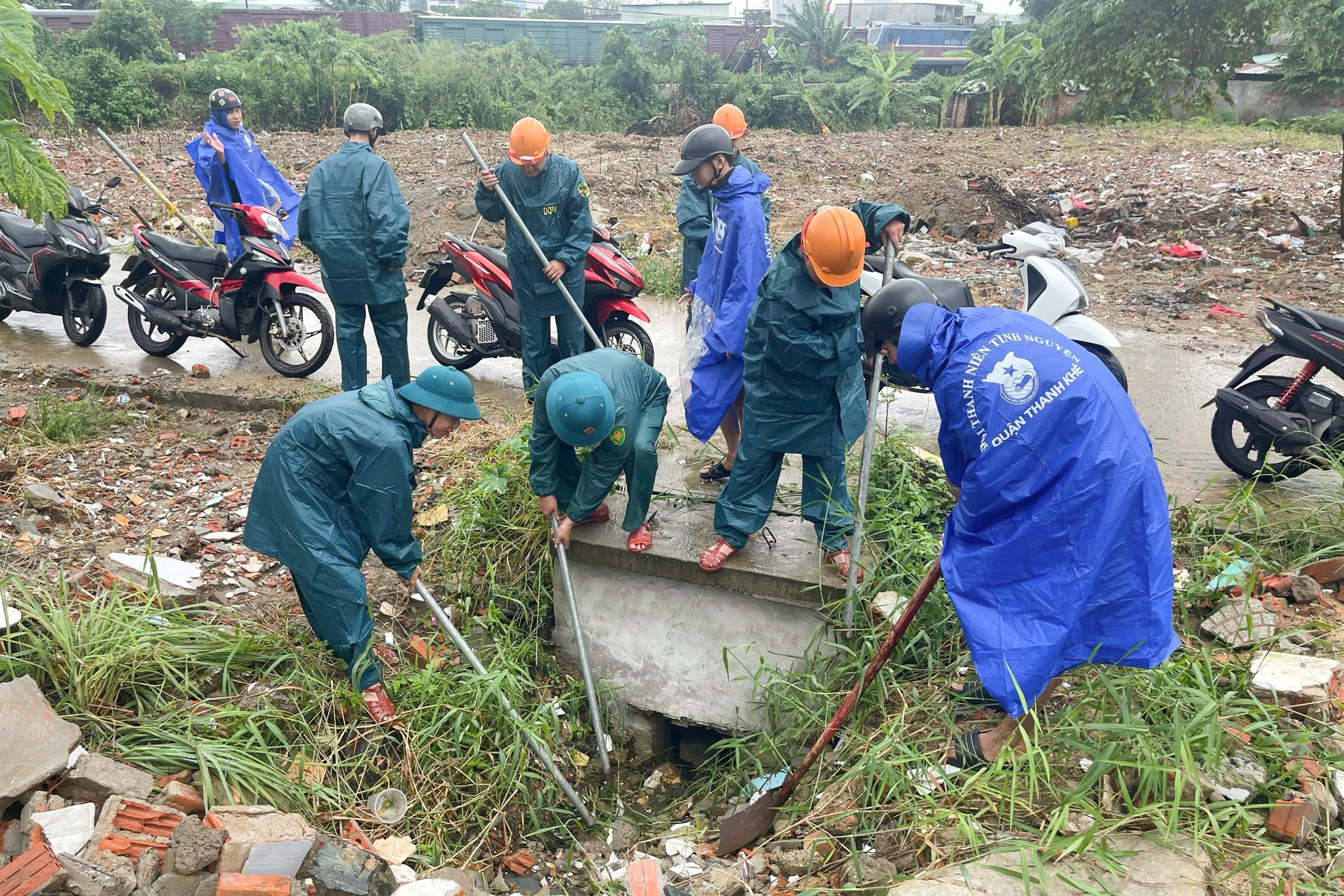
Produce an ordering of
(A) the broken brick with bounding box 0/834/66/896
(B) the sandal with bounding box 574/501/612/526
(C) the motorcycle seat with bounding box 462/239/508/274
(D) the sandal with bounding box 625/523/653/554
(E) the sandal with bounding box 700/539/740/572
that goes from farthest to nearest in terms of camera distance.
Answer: (C) the motorcycle seat with bounding box 462/239/508/274 → (B) the sandal with bounding box 574/501/612/526 → (D) the sandal with bounding box 625/523/653/554 → (E) the sandal with bounding box 700/539/740/572 → (A) the broken brick with bounding box 0/834/66/896

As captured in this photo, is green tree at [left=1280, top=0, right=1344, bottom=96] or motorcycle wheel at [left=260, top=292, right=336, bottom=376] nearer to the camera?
motorcycle wheel at [left=260, top=292, right=336, bottom=376]

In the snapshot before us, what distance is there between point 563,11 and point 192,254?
3914cm

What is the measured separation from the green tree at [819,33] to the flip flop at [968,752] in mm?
25229

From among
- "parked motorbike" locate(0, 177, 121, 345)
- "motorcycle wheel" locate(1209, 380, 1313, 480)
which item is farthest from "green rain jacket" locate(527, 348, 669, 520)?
"parked motorbike" locate(0, 177, 121, 345)

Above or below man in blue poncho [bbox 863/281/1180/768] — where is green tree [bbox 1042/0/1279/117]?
above

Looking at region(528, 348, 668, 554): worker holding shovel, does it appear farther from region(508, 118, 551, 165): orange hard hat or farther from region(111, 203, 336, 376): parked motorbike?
region(111, 203, 336, 376): parked motorbike

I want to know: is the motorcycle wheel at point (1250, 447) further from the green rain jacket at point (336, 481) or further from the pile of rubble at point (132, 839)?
the pile of rubble at point (132, 839)

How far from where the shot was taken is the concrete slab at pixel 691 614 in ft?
12.4

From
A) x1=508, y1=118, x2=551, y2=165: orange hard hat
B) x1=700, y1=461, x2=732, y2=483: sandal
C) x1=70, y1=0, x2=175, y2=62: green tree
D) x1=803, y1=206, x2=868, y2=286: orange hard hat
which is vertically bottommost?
x1=700, y1=461, x2=732, y2=483: sandal

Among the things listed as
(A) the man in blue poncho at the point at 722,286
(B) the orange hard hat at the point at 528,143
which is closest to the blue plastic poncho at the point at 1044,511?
(A) the man in blue poncho at the point at 722,286

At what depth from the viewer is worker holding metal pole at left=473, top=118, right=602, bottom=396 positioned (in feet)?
17.2

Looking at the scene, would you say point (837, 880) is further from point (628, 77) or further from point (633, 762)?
point (628, 77)

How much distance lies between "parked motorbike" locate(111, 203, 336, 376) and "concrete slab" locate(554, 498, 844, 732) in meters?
3.21

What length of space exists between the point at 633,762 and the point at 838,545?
135 centimetres
